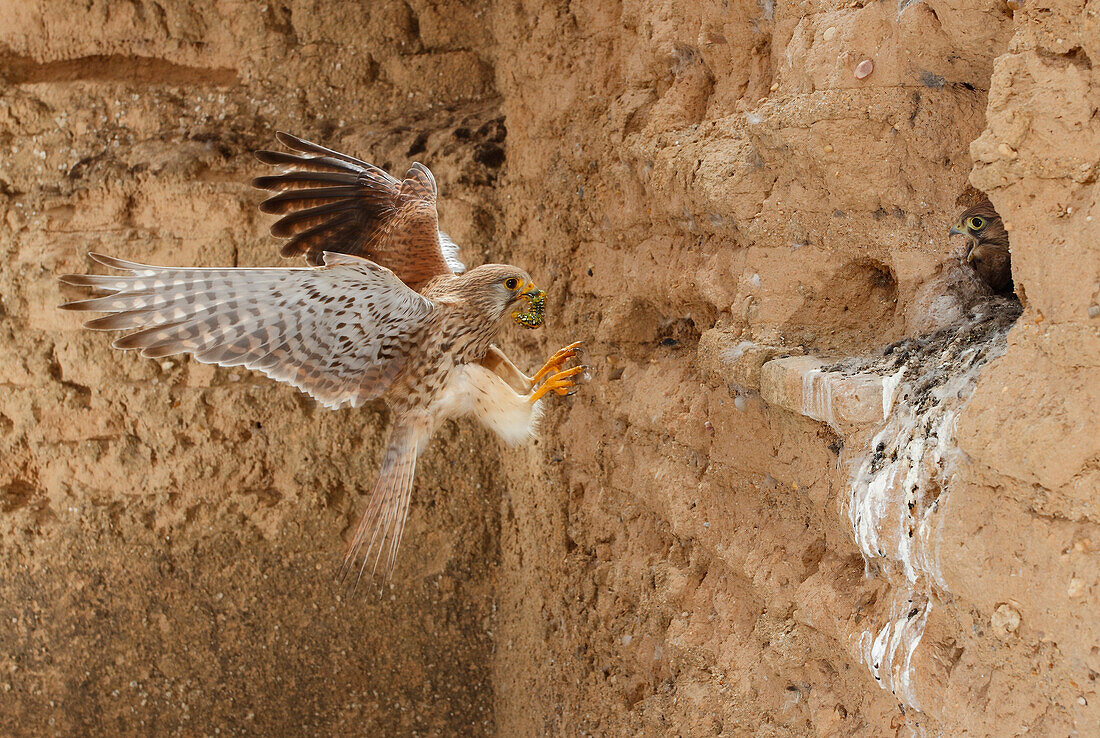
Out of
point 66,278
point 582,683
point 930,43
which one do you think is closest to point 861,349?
point 930,43

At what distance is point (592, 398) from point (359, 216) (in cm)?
93

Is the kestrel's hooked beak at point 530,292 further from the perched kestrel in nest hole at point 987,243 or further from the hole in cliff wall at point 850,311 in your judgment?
the perched kestrel in nest hole at point 987,243

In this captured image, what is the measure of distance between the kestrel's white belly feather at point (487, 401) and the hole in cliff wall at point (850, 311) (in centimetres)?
85

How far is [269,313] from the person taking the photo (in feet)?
Answer: 6.43

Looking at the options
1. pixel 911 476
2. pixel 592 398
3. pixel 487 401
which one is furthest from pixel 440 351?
pixel 911 476

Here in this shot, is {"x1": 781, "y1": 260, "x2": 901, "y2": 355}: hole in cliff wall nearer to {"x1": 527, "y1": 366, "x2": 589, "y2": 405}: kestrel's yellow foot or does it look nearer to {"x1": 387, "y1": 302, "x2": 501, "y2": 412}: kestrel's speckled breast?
{"x1": 527, "y1": 366, "x2": 589, "y2": 405}: kestrel's yellow foot

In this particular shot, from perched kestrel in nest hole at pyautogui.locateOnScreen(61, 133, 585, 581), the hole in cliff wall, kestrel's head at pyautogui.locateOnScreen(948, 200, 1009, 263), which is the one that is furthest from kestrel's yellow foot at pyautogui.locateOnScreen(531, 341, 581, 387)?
kestrel's head at pyautogui.locateOnScreen(948, 200, 1009, 263)

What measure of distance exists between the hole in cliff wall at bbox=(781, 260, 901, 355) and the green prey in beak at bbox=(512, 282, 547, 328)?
0.69m

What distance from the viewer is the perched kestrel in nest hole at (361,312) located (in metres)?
1.86

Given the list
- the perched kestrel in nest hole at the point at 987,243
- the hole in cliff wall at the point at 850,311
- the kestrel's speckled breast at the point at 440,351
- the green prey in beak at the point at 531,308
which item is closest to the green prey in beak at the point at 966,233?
the perched kestrel in nest hole at the point at 987,243

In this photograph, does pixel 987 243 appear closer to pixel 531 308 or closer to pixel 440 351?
pixel 531 308

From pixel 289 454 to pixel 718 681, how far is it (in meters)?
2.11

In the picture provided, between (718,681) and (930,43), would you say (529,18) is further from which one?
(718,681)

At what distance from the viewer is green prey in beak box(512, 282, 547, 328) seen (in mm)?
2275
